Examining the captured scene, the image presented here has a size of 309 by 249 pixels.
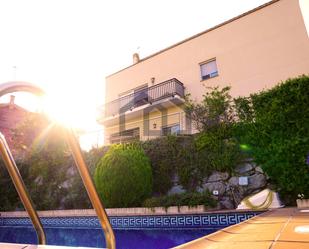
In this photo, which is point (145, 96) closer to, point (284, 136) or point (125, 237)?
point (284, 136)

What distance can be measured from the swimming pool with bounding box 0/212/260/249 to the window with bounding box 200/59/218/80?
33.0 ft

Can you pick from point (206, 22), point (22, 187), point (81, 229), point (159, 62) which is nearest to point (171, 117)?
point (159, 62)

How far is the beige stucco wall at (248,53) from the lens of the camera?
1135cm

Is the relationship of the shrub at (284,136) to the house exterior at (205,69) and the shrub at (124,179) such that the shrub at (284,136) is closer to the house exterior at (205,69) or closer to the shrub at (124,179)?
the shrub at (124,179)

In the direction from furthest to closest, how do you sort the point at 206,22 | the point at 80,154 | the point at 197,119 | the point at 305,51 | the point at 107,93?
1. the point at 107,93
2. the point at 206,22
3. the point at 305,51
4. the point at 197,119
5. the point at 80,154

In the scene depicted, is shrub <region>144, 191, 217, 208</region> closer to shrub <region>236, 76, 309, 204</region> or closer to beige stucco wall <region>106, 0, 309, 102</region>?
shrub <region>236, 76, 309, 204</region>

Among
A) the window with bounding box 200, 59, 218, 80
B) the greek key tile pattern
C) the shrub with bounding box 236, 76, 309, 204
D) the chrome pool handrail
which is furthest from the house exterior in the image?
the chrome pool handrail

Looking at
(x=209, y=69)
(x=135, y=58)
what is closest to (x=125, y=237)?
(x=209, y=69)

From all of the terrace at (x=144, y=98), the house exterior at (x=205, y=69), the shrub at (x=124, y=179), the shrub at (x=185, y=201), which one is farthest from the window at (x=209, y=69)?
the shrub at (x=185, y=201)

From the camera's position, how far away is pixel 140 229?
532 centimetres

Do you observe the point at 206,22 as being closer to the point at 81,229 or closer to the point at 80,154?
the point at 81,229

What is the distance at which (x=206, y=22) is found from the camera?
14.2 m

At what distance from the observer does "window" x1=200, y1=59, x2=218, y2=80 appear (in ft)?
45.2

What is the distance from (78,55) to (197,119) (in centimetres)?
415
